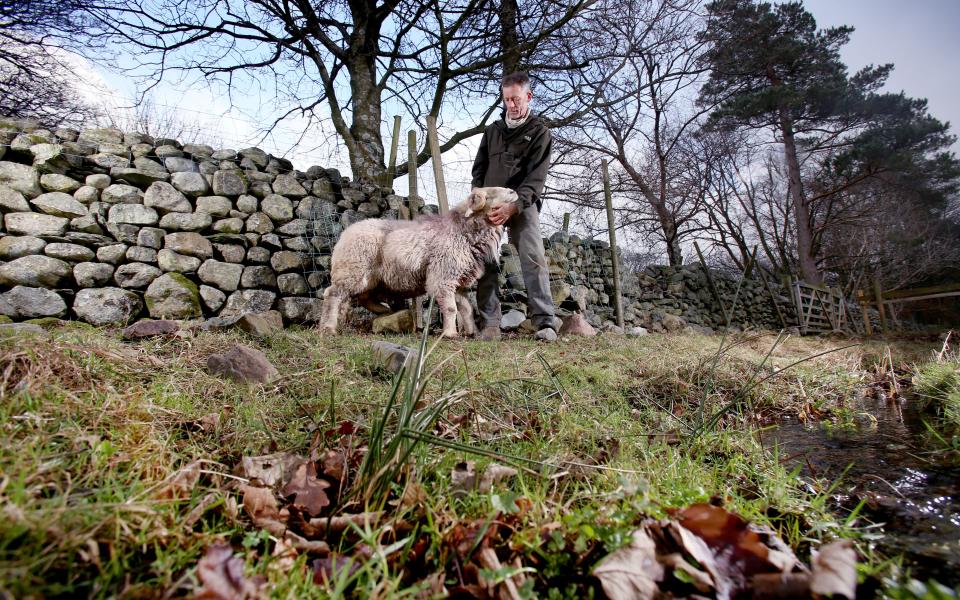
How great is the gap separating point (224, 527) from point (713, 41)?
15965 millimetres

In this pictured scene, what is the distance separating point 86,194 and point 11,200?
0.58m

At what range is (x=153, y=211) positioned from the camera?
4.85m

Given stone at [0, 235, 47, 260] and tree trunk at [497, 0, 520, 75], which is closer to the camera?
stone at [0, 235, 47, 260]

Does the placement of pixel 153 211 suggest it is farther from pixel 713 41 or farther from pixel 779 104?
pixel 779 104

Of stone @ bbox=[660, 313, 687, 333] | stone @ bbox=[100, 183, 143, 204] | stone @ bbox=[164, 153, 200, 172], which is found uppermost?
stone @ bbox=[164, 153, 200, 172]

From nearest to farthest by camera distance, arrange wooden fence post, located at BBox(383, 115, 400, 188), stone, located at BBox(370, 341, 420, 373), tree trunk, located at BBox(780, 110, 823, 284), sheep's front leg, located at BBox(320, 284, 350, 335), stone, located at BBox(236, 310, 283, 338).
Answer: stone, located at BBox(370, 341, 420, 373), stone, located at BBox(236, 310, 283, 338), sheep's front leg, located at BBox(320, 284, 350, 335), wooden fence post, located at BBox(383, 115, 400, 188), tree trunk, located at BBox(780, 110, 823, 284)

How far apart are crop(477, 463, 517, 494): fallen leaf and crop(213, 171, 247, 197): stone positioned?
569 centimetres

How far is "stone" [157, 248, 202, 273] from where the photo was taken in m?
4.75

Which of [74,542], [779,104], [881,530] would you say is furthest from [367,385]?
[779,104]

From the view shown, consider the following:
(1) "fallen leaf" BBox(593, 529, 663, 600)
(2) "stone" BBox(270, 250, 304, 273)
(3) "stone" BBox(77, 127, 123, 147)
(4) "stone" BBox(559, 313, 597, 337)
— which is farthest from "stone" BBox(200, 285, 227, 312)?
(1) "fallen leaf" BBox(593, 529, 663, 600)

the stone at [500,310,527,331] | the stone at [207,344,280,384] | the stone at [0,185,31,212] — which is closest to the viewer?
the stone at [207,344,280,384]

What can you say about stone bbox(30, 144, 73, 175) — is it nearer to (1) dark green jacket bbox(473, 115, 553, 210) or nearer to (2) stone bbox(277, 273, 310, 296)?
(2) stone bbox(277, 273, 310, 296)

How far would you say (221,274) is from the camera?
5.04m

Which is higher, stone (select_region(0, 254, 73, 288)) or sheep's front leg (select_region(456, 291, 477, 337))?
stone (select_region(0, 254, 73, 288))
